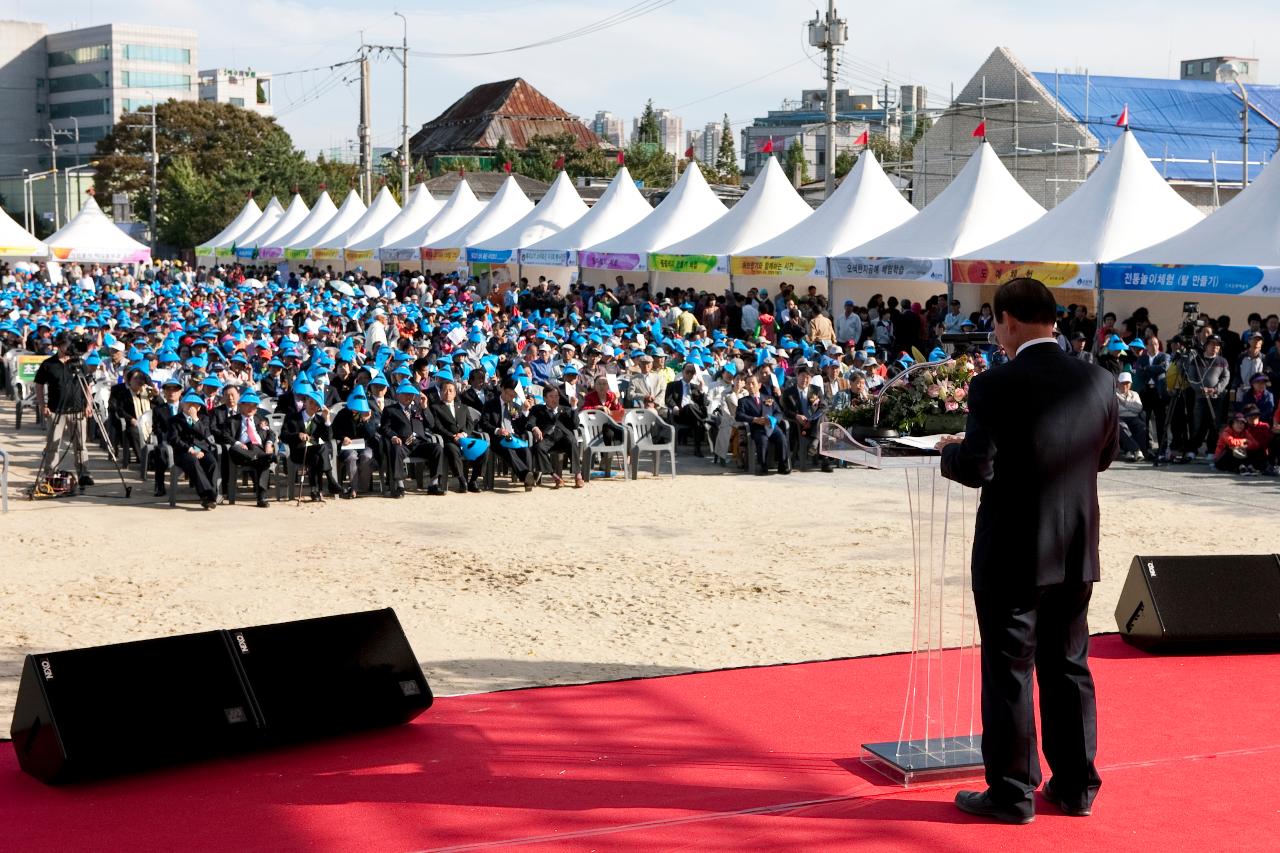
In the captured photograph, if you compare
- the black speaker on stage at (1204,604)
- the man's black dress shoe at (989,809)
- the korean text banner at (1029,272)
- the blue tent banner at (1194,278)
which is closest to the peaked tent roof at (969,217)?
the korean text banner at (1029,272)

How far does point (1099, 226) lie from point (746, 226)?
895 cm

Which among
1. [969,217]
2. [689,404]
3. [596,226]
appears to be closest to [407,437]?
[689,404]

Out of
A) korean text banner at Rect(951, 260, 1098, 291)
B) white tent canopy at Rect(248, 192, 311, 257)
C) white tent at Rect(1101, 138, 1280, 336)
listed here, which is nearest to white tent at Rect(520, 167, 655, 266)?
korean text banner at Rect(951, 260, 1098, 291)

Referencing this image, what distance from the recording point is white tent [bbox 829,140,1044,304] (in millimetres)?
24047

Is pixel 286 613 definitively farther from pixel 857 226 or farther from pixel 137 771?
pixel 857 226

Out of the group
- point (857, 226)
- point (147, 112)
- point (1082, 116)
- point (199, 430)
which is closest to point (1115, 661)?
point (199, 430)

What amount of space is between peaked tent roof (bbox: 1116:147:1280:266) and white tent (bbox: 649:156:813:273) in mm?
10052

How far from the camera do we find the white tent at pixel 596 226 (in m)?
33.7

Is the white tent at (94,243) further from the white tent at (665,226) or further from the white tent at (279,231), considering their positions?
the white tent at (665,226)

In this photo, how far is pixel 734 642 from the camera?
28.2 ft

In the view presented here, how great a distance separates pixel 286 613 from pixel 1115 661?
5.45m

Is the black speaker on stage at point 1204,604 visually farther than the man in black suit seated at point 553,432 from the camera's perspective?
No

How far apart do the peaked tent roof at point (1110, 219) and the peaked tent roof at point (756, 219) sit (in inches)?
276

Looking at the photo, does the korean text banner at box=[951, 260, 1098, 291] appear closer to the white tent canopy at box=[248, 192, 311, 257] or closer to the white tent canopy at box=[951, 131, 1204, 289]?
the white tent canopy at box=[951, 131, 1204, 289]
